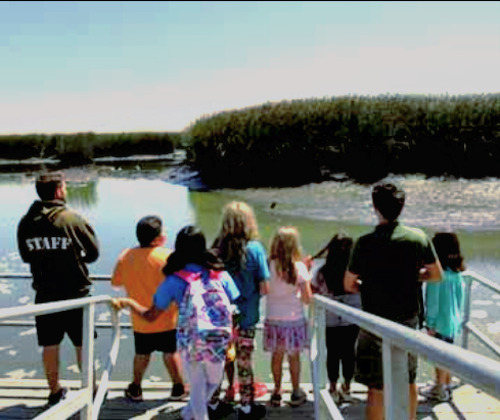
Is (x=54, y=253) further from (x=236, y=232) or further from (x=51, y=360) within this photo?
(x=236, y=232)

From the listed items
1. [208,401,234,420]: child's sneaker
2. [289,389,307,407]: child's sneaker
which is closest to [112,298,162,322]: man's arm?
[208,401,234,420]: child's sneaker

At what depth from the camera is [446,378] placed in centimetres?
459

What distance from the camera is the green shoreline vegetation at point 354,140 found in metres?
22.7

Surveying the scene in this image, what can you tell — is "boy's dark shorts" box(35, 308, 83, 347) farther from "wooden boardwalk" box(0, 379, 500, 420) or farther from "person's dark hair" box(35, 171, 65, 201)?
"person's dark hair" box(35, 171, 65, 201)

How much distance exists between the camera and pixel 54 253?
4176 millimetres

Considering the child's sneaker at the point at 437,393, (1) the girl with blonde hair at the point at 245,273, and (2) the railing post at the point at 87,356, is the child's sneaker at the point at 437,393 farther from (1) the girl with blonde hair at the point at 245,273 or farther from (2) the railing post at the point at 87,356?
(2) the railing post at the point at 87,356

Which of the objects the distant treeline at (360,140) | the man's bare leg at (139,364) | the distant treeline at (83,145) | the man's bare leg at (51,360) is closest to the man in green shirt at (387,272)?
the man's bare leg at (139,364)

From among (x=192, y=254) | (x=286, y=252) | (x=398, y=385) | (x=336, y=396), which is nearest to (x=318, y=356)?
(x=286, y=252)

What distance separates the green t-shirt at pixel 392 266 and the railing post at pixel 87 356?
1.50 meters

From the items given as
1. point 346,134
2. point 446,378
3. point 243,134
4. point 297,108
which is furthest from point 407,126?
point 446,378

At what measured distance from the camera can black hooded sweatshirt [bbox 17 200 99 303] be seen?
414 centimetres

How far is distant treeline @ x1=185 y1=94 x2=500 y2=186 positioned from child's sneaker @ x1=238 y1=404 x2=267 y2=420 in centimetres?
1874

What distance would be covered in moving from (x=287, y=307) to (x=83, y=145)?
40.9 meters

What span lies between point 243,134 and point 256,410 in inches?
855
